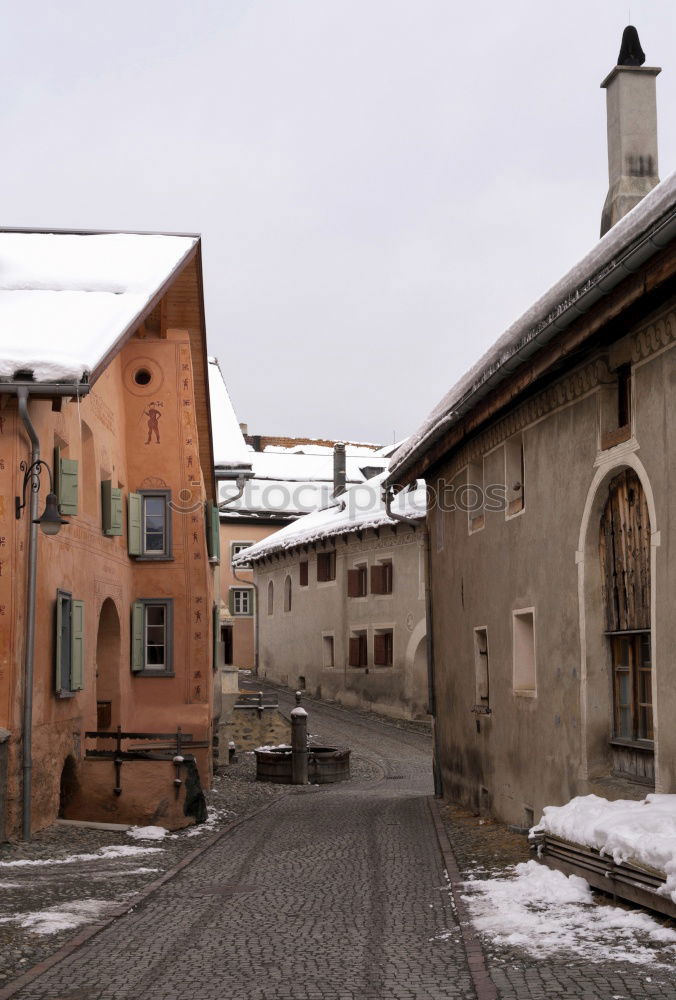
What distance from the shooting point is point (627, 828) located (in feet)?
29.4

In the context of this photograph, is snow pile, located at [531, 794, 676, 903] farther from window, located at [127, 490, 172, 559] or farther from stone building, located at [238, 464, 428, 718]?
stone building, located at [238, 464, 428, 718]

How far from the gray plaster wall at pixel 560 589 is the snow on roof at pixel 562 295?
2.17 ft

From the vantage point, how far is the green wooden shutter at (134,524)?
851 inches

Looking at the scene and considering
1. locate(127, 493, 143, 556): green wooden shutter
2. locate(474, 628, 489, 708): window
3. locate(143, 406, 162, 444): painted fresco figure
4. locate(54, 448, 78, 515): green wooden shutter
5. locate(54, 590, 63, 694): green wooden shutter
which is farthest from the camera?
locate(143, 406, 162, 444): painted fresco figure

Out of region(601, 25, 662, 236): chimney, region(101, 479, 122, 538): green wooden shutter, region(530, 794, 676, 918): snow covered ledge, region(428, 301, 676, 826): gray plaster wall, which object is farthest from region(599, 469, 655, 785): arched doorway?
region(101, 479, 122, 538): green wooden shutter

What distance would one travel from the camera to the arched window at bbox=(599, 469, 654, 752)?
1099 centimetres

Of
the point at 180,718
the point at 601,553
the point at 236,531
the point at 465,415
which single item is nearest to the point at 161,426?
the point at 180,718

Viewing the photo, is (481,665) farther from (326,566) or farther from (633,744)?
(326,566)

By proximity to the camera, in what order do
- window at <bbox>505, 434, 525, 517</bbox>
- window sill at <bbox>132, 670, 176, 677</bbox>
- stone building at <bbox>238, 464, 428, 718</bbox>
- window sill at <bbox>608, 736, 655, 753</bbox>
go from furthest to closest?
stone building at <bbox>238, 464, 428, 718</bbox> → window sill at <bbox>132, 670, 176, 677</bbox> → window at <bbox>505, 434, 525, 517</bbox> → window sill at <bbox>608, 736, 655, 753</bbox>

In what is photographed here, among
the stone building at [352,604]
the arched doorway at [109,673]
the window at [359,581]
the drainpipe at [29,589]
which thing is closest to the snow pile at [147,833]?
the drainpipe at [29,589]

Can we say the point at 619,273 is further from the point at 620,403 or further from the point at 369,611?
the point at 369,611

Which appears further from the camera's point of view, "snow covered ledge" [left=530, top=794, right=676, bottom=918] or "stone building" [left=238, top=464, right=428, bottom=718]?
"stone building" [left=238, top=464, right=428, bottom=718]

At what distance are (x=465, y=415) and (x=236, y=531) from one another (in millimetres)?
42185

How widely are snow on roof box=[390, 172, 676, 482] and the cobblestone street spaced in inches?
196
